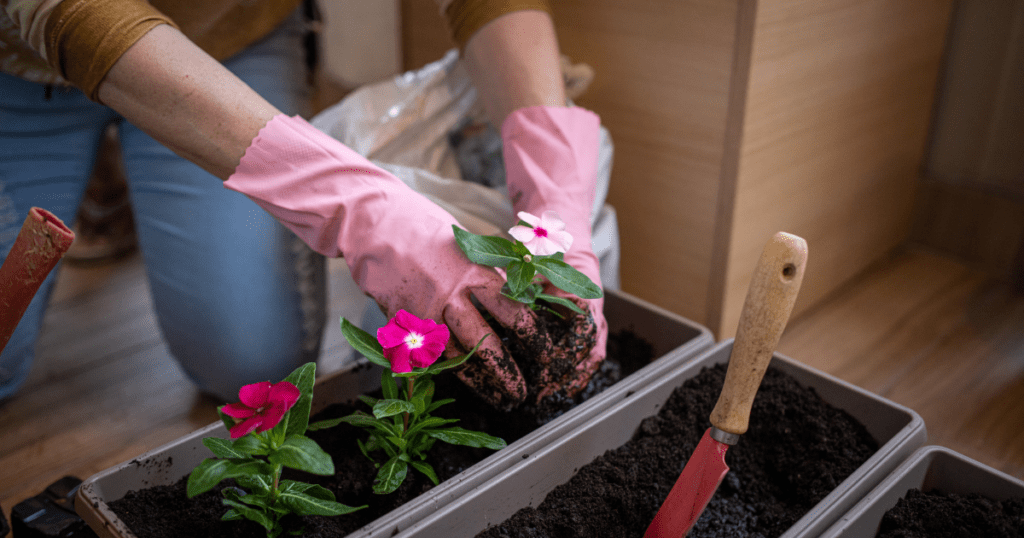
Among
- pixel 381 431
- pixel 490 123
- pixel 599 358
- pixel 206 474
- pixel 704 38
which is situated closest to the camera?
pixel 206 474

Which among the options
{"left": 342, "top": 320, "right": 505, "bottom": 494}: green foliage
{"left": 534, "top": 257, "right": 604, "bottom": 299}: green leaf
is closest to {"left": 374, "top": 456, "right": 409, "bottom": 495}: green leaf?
{"left": 342, "top": 320, "right": 505, "bottom": 494}: green foliage

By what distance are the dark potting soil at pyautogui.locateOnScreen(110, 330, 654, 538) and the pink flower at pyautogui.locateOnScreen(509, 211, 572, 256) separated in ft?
0.57

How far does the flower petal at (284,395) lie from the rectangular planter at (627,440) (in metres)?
0.13

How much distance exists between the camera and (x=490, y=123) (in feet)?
3.69

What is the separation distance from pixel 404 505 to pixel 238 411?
0.15 meters

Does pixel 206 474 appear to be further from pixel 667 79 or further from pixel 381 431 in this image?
pixel 667 79

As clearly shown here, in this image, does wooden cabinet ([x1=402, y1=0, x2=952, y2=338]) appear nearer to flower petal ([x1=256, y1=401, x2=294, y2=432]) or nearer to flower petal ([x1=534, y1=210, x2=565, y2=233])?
flower petal ([x1=534, y1=210, x2=565, y2=233])

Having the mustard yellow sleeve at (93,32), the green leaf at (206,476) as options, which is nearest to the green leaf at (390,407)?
the green leaf at (206,476)

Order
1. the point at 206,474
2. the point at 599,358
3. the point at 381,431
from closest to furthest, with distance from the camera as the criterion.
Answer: the point at 206,474 → the point at 381,431 → the point at 599,358

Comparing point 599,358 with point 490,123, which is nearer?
point 599,358

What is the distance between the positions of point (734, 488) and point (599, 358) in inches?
7.1

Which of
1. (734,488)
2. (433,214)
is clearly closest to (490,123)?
(433,214)

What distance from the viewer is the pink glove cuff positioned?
0.82 meters

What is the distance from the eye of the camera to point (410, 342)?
1.85 ft
